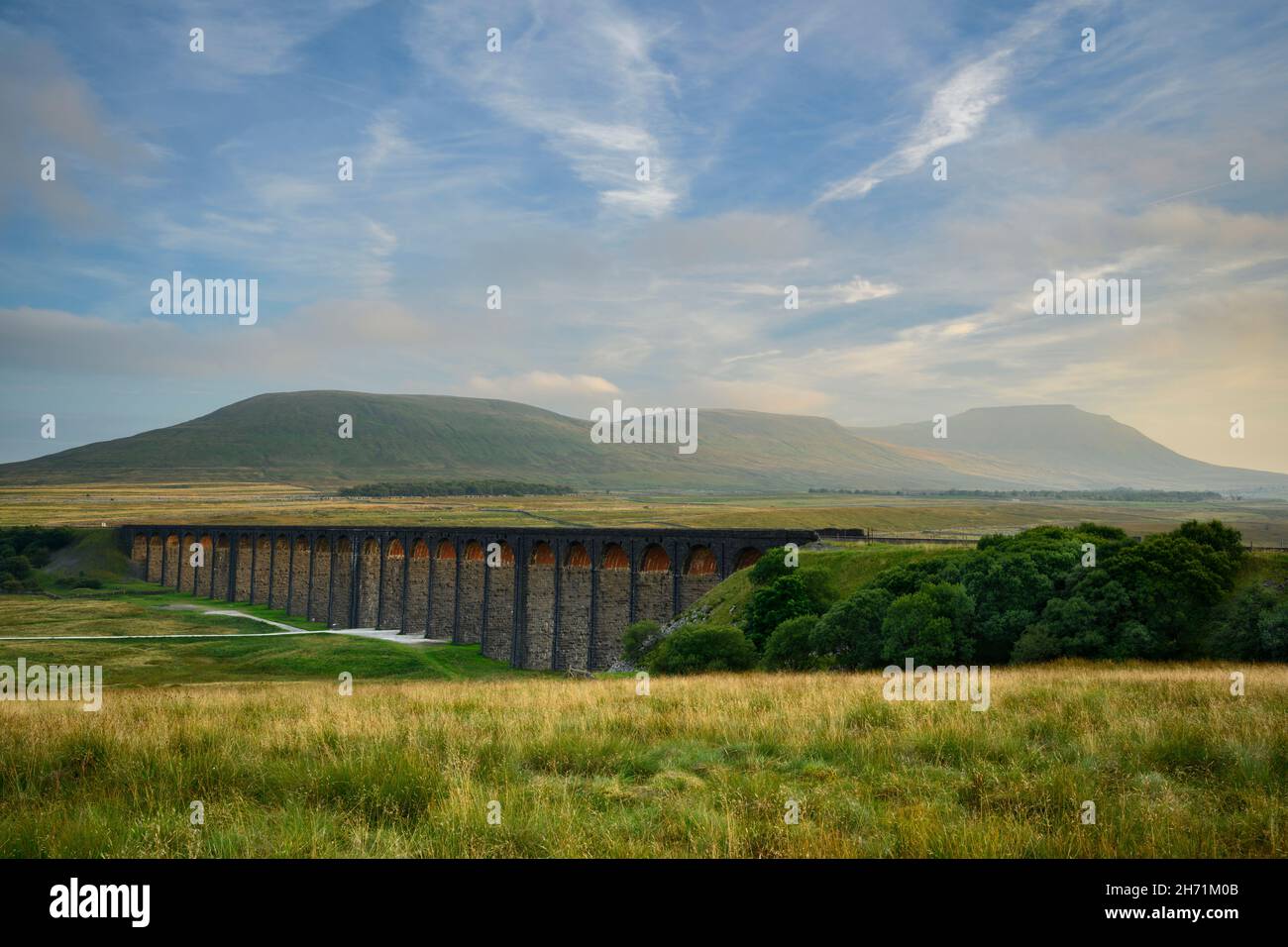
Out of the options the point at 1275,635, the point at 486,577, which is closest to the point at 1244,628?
the point at 1275,635

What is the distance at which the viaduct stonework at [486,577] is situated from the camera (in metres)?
53.9

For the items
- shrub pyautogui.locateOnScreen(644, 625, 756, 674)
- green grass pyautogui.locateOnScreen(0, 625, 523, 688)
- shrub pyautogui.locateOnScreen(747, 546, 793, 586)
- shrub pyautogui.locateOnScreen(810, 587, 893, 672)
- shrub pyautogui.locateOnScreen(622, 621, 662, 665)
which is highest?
shrub pyautogui.locateOnScreen(747, 546, 793, 586)

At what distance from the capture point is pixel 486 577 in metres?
68.2

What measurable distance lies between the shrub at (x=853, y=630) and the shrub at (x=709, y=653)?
2777 millimetres

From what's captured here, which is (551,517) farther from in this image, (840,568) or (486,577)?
(840,568)

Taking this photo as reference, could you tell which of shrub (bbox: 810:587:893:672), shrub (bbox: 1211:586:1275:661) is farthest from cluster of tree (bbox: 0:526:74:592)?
shrub (bbox: 1211:586:1275:661)

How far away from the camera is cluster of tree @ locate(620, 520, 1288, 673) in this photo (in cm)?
2680

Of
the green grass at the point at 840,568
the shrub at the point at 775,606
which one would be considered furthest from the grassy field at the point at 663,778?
the green grass at the point at 840,568

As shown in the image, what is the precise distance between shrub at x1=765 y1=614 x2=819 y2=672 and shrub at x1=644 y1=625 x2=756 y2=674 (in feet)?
2.98

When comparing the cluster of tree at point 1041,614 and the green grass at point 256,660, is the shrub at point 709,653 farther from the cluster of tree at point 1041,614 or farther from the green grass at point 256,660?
the green grass at point 256,660

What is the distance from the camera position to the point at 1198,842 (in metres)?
5.99

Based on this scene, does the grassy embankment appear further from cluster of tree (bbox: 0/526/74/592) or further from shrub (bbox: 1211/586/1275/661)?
cluster of tree (bbox: 0/526/74/592)
